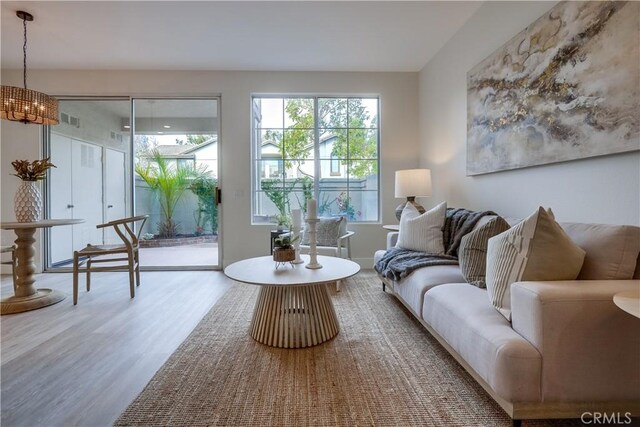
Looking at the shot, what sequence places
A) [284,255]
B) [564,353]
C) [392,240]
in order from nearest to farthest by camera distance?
[564,353]
[284,255]
[392,240]

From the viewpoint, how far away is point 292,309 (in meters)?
1.91

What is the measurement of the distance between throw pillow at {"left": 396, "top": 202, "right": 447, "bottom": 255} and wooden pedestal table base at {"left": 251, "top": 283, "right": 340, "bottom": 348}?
1023 millimetres

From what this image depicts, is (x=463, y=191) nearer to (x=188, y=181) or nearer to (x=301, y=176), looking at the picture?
(x=301, y=176)

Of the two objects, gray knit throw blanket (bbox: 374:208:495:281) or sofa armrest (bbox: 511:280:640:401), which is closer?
sofa armrest (bbox: 511:280:640:401)

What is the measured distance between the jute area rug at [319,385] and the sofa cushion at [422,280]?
240mm

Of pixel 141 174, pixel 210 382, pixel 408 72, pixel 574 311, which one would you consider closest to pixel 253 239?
pixel 141 174

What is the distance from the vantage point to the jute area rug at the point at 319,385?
1258 millimetres

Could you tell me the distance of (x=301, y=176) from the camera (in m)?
4.15

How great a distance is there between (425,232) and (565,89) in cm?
131

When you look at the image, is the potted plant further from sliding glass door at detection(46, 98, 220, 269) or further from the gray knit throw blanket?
sliding glass door at detection(46, 98, 220, 269)

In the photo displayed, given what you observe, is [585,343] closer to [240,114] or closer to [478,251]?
[478,251]

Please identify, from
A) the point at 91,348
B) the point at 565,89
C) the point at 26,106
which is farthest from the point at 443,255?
the point at 26,106

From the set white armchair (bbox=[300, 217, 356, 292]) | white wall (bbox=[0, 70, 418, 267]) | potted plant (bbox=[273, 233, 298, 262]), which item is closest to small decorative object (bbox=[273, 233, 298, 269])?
potted plant (bbox=[273, 233, 298, 262])

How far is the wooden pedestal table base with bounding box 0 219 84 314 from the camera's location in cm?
254
